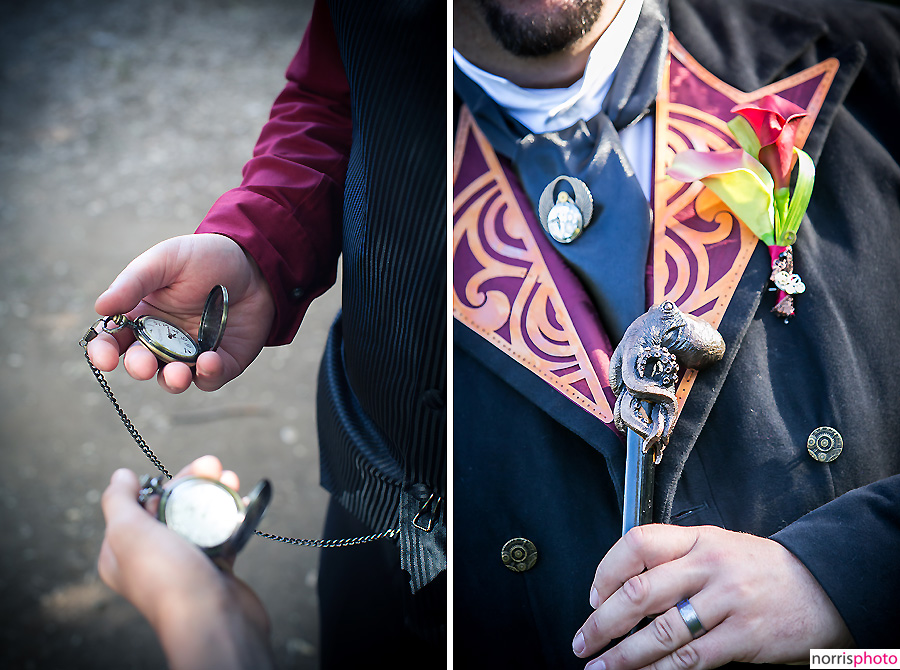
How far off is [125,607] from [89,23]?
67 cm

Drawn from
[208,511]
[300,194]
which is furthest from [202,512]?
[300,194]

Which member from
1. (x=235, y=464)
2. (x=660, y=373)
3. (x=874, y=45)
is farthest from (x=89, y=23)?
(x=235, y=464)

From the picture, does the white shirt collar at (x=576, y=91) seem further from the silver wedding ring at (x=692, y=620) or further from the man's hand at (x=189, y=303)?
the silver wedding ring at (x=692, y=620)

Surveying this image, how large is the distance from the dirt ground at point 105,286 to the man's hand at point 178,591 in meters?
0.09

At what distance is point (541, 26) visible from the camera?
0.82 meters

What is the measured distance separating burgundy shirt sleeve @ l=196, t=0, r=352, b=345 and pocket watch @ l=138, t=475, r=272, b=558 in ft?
0.79

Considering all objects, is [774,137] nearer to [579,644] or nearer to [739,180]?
[739,180]

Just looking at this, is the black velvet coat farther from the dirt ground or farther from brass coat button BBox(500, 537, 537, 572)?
the dirt ground

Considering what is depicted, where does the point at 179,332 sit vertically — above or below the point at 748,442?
above

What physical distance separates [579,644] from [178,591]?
394 mm

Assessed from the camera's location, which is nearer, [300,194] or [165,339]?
[165,339]

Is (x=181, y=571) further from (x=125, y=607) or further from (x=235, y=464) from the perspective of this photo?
(x=235, y=464)

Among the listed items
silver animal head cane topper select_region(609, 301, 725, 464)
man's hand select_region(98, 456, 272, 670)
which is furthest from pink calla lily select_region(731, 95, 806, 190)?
man's hand select_region(98, 456, 272, 670)

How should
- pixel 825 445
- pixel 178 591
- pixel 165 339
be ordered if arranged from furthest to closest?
pixel 825 445 < pixel 165 339 < pixel 178 591
